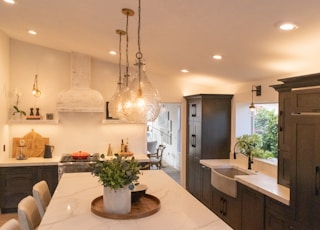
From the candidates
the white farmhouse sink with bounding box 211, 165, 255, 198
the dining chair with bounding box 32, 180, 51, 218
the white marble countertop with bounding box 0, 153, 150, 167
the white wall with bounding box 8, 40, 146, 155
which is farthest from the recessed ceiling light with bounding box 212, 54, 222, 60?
the white marble countertop with bounding box 0, 153, 150, 167

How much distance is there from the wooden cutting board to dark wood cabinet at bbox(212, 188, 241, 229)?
3547 mm

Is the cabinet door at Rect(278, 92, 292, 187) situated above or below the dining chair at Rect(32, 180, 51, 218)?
above

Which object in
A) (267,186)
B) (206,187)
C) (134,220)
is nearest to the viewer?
(134,220)

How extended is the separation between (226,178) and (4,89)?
4.30 m

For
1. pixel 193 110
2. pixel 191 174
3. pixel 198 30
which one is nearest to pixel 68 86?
pixel 193 110

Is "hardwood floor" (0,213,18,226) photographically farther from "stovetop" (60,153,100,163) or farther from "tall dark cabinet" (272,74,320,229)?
"tall dark cabinet" (272,74,320,229)

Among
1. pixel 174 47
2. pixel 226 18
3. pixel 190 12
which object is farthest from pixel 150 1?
pixel 174 47

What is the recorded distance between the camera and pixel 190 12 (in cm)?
247

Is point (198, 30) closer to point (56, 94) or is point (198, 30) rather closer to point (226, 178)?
point (226, 178)

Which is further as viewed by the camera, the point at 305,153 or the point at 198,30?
the point at 198,30

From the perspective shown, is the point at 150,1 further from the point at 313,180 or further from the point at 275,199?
the point at 275,199

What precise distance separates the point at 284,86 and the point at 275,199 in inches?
52.4

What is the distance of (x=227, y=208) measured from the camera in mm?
4434

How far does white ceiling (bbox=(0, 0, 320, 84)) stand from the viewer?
227 cm
